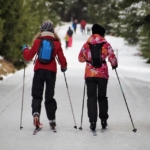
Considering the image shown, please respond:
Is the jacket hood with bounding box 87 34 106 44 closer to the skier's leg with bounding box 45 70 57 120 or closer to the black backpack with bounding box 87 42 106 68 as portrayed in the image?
the black backpack with bounding box 87 42 106 68

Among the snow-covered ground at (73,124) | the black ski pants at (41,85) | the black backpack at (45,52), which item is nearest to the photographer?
the snow-covered ground at (73,124)

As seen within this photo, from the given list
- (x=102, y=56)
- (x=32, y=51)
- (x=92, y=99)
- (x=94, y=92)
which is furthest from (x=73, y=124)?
(x=32, y=51)

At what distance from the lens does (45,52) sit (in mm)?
7562

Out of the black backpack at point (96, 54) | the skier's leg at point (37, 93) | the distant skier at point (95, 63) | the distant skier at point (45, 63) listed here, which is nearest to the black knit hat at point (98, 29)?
the distant skier at point (95, 63)

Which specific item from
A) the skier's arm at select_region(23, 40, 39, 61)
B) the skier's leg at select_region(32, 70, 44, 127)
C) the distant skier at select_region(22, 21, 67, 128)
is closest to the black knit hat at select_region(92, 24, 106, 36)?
the distant skier at select_region(22, 21, 67, 128)

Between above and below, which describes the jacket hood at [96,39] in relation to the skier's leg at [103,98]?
above

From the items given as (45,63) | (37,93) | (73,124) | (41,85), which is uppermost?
(45,63)

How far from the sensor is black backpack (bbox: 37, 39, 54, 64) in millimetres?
7562

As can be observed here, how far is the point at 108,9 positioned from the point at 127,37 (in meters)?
19.7

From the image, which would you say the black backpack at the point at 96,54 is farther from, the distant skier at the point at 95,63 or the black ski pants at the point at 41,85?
the black ski pants at the point at 41,85

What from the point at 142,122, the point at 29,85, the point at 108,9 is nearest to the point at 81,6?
the point at 108,9

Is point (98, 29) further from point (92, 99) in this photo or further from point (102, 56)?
point (92, 99)

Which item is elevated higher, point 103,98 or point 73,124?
point 103,98

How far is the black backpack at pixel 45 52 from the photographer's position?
7562 millimetres
